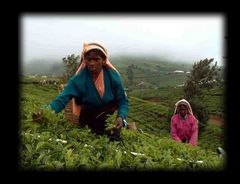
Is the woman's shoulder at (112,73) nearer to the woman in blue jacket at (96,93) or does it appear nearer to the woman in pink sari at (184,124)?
the woman in blue jacket at (96,93)

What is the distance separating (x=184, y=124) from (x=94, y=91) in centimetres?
293

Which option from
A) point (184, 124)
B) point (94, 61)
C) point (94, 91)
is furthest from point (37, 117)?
point (184, 124)

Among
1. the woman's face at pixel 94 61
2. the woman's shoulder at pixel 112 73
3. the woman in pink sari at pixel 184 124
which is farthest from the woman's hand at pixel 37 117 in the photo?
the woman in pink sari at pixel 184 124

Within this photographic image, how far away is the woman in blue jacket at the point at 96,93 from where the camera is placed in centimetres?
472

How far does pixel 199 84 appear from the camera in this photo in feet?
80.0

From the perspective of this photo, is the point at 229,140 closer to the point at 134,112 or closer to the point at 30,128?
the point at 30,128

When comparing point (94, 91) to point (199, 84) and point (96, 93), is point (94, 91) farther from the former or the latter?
point (199, 84)

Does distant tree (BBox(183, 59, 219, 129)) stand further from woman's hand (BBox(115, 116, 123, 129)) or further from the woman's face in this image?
the woman's face

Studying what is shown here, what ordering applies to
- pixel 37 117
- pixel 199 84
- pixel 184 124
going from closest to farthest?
pixel 37 117 → pixel 184 124 → pixel 199 84

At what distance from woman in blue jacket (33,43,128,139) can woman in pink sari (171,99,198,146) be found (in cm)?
262

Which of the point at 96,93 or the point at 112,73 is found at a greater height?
the point at 112,73

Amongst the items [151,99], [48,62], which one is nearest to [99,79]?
[151,99]

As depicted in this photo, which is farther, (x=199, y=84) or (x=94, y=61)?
(x=199, y=84)

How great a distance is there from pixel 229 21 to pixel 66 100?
332cm
